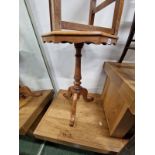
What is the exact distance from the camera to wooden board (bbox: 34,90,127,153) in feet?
2.50

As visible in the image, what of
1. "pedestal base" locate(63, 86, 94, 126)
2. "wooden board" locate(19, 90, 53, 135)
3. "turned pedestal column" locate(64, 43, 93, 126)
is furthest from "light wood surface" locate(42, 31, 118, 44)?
"wooden board" locate(19, 90, 53, 135)

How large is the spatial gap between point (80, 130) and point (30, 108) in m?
0.41

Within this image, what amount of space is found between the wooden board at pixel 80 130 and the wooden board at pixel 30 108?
0.24ft

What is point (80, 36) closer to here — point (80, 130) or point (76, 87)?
point (76, 87)

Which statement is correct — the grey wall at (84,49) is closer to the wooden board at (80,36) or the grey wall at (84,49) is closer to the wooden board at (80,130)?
the wooden board at (80,130)

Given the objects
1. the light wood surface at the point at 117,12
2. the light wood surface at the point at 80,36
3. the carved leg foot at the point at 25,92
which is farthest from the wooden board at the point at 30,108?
the light wood surface at the point at 117,12

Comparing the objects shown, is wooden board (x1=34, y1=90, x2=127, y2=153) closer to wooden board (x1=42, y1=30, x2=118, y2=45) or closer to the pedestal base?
the pedestal base

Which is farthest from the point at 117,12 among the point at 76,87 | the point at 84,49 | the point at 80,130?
the point at 80,130

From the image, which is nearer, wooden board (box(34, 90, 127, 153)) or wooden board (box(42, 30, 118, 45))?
wooden board (box(42, 30, 118, 45))

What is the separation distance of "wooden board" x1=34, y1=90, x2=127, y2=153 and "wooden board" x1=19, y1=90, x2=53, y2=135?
7 centimetres

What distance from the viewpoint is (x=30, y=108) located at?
973 mm
